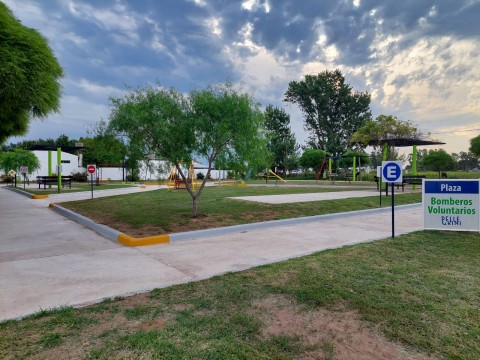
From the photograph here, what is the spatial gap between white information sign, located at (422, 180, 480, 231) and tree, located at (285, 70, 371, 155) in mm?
51812

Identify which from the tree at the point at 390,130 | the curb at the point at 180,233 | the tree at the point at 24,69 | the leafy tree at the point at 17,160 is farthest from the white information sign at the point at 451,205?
the leafy tree at the point at 17,160

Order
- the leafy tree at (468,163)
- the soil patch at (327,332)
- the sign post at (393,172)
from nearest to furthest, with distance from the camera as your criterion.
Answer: the soil patch at (327,332) < the sign post at (393,172) < the leafy tree at (468,163)

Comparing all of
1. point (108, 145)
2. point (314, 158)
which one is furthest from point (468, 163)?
point (108, 145)

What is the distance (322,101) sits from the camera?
59312 mm

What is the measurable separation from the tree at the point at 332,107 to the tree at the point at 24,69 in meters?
55.1

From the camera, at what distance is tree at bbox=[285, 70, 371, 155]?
5891 cm

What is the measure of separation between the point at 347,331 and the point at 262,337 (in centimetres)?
85

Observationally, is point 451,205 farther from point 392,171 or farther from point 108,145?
point 108,145

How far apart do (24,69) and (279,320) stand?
7.05m

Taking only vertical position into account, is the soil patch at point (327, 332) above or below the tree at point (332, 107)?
below

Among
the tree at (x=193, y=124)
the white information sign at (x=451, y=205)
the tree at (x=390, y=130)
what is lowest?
the white information sign at (x=451, y=205)

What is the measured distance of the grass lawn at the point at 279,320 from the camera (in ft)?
9.20

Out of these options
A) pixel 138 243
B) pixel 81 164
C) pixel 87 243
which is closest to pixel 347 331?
pixel 138 243

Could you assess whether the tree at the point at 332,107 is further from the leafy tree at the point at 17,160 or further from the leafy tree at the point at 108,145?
the leafy tree at the point at 108,145
